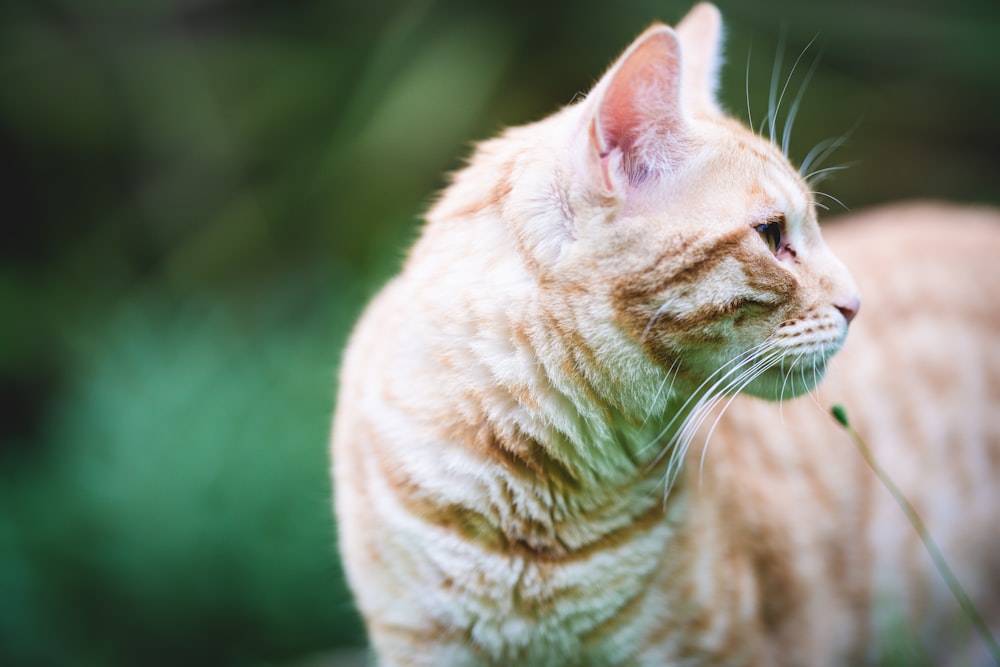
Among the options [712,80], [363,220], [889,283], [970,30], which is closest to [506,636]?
[712,80]

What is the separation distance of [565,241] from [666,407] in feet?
1.07

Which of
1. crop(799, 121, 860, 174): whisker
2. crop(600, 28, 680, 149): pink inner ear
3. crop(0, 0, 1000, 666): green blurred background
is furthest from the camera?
crop(0, 0, 1000, 666): green blurred background

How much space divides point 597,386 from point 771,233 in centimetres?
37

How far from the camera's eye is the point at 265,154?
3.66 meters

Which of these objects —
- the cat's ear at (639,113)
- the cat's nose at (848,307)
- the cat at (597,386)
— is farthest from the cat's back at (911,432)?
the cat's ear at (639,113)

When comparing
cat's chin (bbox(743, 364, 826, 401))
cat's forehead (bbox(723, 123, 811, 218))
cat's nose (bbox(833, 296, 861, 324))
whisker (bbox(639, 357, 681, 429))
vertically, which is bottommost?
cat's chin (bbox(743, 364, 826, 401))

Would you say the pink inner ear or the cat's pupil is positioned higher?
the pink inner ear

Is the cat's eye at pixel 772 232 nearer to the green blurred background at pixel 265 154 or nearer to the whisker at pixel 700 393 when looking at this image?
the whisker at pixel 700 393

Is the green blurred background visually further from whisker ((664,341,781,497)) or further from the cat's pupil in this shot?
the cat's pupil

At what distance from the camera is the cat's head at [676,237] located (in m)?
1.22

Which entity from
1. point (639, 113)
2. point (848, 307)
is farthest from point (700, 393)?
point (639, 113)

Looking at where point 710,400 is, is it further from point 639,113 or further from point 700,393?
point 639,113

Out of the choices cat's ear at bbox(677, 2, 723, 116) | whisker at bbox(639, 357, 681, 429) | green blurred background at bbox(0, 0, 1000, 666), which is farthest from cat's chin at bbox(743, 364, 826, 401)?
green blurred background at bbox(0, 0, 1000, 666)

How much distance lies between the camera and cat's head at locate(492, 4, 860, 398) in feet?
4.01
